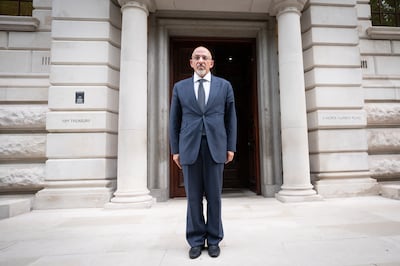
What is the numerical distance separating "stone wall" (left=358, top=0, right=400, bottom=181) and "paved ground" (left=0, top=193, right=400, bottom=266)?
74.8 inches

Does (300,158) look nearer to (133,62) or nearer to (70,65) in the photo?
(133,62)

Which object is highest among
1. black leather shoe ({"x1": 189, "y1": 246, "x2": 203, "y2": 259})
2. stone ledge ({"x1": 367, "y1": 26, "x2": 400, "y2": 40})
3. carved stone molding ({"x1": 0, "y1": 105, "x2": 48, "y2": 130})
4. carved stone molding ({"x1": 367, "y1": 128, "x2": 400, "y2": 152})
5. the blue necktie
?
stone ledge ({"x1": 367, "y1": 26, "x2": 400, "y2": 40})

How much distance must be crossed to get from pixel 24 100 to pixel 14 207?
8.47ft

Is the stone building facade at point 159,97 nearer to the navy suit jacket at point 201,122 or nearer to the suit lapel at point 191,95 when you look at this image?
the navy suit jacket at point 201,122

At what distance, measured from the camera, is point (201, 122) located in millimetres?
2701

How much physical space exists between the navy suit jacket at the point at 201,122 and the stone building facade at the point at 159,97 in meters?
2.90

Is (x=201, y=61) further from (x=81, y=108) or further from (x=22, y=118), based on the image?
(x=22, y=118)

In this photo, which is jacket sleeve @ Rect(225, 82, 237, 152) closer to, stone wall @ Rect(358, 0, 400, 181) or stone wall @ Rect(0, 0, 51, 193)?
stone wall @ Rect(0, 0, 51, 193)

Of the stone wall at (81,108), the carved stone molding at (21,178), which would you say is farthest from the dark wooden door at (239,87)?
the carved stone molding at (21,178)

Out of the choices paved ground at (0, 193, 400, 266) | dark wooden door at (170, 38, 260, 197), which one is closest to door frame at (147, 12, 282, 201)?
dark wooden door at (170, 38, 260, 197)

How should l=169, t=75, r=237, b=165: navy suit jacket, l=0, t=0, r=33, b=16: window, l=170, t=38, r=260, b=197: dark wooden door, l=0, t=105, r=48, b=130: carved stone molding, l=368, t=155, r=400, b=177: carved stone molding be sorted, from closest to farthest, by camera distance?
l=169, t=75, r=237, b=165: navy suit jacket, l=0, t=105, r=48, b=130: carved stone molding, l=368, t=155, r=400, b=177: carved stone molding, l=0, t=0, r=33, b=16: window, l=170, t=38, r=260, b=197: dark wooden door

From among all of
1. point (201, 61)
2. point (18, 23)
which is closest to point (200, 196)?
point (201, 61)

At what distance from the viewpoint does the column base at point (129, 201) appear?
17.0ft

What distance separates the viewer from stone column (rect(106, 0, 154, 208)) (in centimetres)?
541
